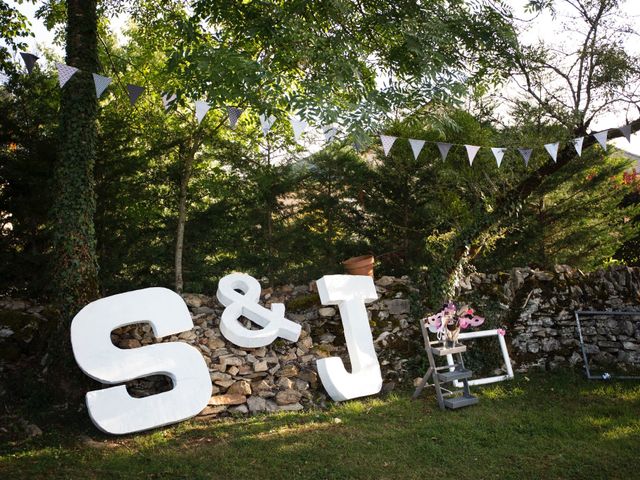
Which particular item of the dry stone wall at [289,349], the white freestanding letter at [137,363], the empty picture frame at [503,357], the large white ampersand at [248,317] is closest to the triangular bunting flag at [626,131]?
the empty picture frame at [503,357]

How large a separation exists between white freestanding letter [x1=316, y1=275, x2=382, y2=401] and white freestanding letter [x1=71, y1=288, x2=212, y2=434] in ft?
4.75

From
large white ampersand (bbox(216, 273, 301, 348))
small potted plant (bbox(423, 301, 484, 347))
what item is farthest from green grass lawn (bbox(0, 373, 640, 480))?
large white ampersand (bbox(216, 273, 301, 348))

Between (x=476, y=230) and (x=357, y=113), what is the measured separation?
123 inches

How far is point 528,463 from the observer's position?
3955mm

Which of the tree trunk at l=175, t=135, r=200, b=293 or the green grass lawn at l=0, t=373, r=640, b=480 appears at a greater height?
the tree trunk at l=175, t=135, r=200, b=293

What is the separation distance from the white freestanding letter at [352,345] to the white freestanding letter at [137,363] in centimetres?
145

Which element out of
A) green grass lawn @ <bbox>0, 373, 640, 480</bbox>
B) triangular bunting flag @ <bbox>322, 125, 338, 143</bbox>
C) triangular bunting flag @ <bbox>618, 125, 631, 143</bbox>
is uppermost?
triangular bunting flag @ <bbox>322, 125, 338, 143</bbox>

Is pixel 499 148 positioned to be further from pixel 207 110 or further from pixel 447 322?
pixel 207 110

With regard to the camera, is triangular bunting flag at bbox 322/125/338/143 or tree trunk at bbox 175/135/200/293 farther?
tree trunk at bbox 175/135/200/293

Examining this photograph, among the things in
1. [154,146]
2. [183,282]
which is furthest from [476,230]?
[154,146]

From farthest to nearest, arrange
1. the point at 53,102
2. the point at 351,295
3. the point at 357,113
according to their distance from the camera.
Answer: the point at 53,102 < the point at 351,295 < the point at 357,113

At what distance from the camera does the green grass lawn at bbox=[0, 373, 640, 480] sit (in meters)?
3.80

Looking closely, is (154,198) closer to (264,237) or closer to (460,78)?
(264,237)

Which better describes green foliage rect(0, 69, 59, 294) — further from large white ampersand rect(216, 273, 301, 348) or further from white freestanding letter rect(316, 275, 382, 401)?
white freestanding letter rect(316, 275, 382, 401)
